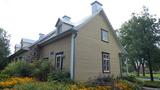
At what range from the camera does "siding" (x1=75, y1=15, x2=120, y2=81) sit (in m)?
13.6

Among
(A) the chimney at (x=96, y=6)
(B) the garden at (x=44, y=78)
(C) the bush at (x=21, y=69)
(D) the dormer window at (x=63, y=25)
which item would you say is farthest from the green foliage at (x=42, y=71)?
(A) the chimney at (x=96, y=6)

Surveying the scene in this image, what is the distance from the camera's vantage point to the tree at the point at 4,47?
24587 mm

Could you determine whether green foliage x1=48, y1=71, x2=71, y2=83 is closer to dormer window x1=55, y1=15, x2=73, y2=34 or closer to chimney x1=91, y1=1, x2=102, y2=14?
dormer window x1=55, y1=15, x2=73, y2=34

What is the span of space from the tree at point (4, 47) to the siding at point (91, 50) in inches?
590

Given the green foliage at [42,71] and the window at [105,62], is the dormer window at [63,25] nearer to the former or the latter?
the green foliage at [42,71]

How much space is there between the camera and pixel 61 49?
47.8 feet

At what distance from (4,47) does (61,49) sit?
15.6m

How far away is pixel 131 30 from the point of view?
28.5m

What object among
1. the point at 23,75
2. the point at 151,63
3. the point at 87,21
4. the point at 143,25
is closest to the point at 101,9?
the point at 87,21

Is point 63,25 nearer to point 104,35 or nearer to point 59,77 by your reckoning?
point 104,35

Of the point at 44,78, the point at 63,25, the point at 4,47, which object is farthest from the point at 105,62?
the point at 4,47

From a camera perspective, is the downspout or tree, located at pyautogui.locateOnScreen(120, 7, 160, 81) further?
tree, located at pyautogui.locateOnScreen(120, 7, 160, 81)

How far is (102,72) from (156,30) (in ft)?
52.0

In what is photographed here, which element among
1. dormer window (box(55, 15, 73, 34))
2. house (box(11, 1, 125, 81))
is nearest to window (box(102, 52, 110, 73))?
house (box(11, 1, 125, 81))
